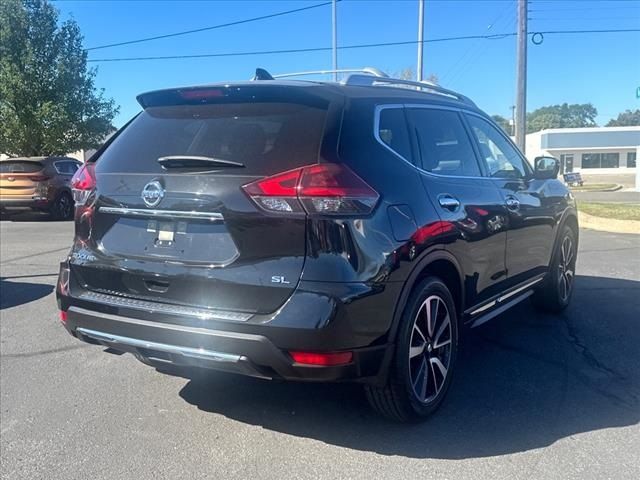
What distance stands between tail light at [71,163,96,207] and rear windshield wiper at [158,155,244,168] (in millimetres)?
556

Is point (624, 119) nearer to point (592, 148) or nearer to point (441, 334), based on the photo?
point (592, 148)

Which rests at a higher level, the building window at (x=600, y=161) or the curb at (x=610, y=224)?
the building window at (x=600, y=161)

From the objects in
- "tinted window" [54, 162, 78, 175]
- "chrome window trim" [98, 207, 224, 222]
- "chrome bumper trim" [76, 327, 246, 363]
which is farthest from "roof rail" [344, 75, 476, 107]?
"tinted window" [54, 162, 78, 175]

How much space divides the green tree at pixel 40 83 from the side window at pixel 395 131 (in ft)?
76.7

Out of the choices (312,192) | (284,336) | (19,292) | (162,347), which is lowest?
(19,292)

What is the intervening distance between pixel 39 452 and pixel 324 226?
1.98 m

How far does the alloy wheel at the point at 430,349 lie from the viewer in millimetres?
3561

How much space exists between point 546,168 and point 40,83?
23.5 meters

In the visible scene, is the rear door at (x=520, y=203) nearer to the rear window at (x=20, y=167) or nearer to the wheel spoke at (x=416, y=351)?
the wheel spoke at (x=416, y=351)

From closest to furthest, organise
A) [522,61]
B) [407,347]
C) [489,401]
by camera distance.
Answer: [407,347] < [489,401] < [522,61]

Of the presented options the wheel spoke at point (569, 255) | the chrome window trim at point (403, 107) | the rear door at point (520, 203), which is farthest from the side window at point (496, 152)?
the wheel spoke at point (569, 255)

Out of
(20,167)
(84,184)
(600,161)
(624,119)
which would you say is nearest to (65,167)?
(20,167)

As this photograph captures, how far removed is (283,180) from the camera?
10.0ft

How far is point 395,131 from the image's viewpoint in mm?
3672
